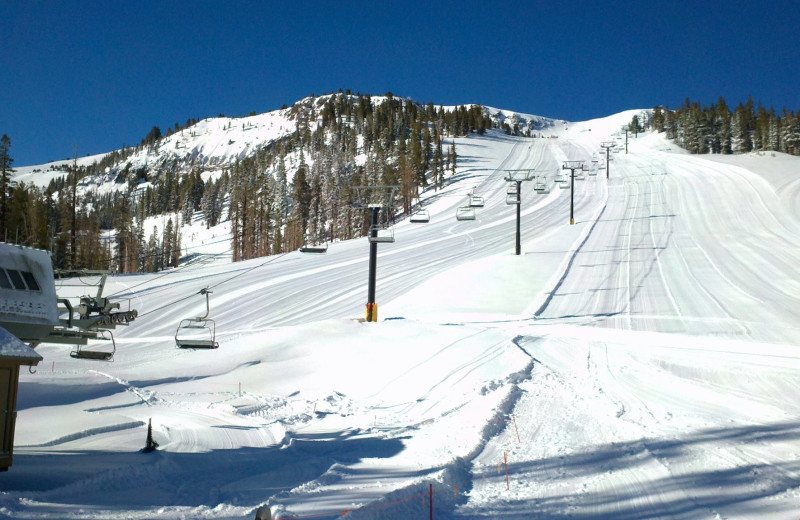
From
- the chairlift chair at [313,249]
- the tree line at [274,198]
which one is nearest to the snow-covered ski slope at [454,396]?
the chairlift chair at [313,249]

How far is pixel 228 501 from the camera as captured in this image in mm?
7770

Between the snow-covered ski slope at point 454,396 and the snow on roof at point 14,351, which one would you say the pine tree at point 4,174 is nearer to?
the snow-covered ski slope at point 454,396

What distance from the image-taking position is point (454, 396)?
15344mm

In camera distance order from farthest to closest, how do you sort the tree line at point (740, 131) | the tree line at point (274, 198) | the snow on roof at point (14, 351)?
the tree line at point (740, 131)
the tree line at point (274, 198)
the snow on roof at point (14, 351)

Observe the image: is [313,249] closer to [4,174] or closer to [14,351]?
[14,351]

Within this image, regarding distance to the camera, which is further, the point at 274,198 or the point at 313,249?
the point at 274,198

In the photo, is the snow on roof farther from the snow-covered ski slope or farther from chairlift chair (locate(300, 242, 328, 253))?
chairlift chair (locate(300, 242, 328, 253))

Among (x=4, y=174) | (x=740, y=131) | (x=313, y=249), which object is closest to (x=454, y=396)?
(x=313, y=249)

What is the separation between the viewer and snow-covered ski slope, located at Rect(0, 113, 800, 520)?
793 centimetres

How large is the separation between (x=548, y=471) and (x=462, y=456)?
5.19 ft

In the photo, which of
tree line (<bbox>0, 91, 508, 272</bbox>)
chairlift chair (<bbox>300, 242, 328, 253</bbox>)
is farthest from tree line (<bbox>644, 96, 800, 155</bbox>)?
chairlift chair (<bbox>300, 242, 328, 253</bbox>)

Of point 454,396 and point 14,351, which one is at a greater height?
point 14,351

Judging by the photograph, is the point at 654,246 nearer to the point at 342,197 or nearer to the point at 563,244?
the point at 563,244

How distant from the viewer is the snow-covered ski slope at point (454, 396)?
7.93 meters
